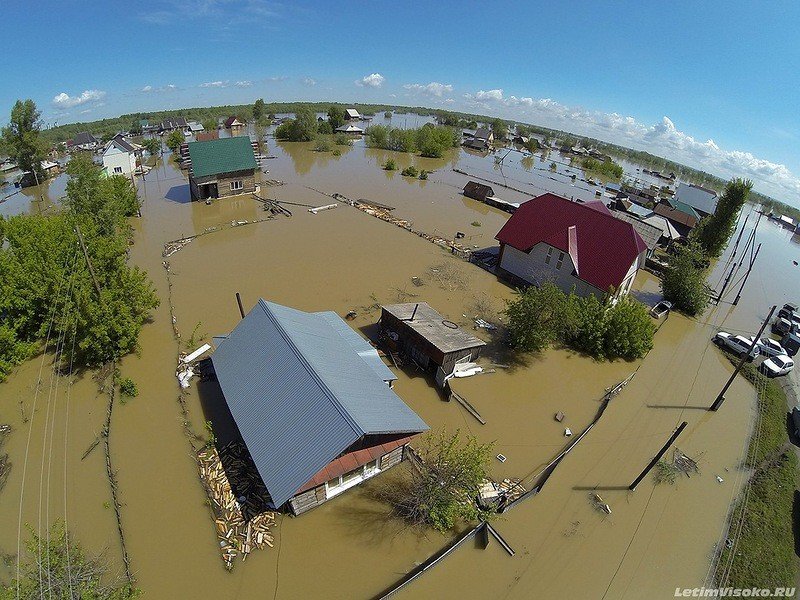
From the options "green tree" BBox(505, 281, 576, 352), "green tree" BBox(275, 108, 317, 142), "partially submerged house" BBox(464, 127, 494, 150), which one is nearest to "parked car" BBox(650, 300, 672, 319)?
"green tree" BBox(505, 281, 576, 352)

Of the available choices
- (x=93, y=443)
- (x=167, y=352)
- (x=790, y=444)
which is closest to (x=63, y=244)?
(x=167, y=352)

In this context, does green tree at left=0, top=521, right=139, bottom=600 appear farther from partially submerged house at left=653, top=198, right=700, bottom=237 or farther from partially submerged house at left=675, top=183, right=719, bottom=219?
partially submerged house at left=675, top=183, right=719, bottom=219

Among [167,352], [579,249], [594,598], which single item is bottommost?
[594,598]

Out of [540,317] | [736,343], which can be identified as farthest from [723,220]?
[540,317]

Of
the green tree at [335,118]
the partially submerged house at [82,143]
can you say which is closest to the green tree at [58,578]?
the partially submerged house at [82,143]

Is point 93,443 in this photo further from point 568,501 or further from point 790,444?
point 790,444

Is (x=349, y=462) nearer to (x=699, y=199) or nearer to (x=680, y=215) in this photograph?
(x=680, y=215)

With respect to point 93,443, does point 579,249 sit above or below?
above
